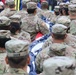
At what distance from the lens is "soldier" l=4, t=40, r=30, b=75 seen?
4.01 meters

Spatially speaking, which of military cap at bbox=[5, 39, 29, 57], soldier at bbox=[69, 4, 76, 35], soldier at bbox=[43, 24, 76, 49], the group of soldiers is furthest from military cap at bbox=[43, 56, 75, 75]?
soldier at bbox=[69, 4, 76, 35]

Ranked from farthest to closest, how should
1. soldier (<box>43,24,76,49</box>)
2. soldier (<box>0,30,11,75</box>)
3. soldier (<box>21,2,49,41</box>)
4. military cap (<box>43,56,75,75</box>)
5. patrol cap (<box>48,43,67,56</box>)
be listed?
soldier (<box>21,2,49,41</box>), soldier (<box>43,24,76,49</box>), patrol cap (<box>48,43,67,56</box>), soldier (<box>0,30,11,75</box>), military cap (<box>43,56,75,75</box>)

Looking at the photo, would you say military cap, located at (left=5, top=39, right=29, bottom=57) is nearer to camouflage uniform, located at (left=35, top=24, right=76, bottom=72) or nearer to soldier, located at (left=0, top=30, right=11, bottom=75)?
soldier, located at (left=0, top=30, right=11, bottom=75)

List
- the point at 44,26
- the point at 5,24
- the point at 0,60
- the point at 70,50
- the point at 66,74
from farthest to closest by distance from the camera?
the point at 44,26 < the point at 5,24 < the point at 70,50 < the point at 0,60 < the point at 66,74

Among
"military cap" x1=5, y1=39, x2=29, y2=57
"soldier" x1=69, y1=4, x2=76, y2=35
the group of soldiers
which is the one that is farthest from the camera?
"soldier" x1=69, y1=4, x2=76, y2=35

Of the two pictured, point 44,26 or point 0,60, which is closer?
point 0,60

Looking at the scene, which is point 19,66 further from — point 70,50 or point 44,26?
point 44,26

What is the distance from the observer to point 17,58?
4.08 m

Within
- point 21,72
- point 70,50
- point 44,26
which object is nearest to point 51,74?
point 21,72

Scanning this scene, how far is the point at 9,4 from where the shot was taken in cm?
1150

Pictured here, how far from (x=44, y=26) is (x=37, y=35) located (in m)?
0.29

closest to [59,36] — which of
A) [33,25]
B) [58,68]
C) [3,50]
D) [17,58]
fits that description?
[3,50]

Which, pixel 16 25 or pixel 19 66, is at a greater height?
pixel 19 66

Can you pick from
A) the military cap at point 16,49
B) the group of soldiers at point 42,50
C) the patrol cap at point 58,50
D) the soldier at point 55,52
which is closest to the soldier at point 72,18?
the group of soldiers at point 42,50
